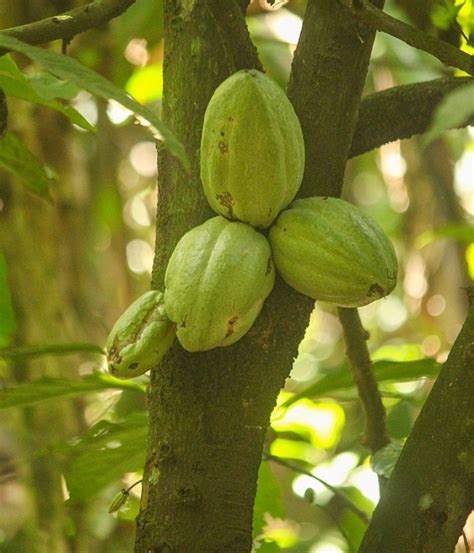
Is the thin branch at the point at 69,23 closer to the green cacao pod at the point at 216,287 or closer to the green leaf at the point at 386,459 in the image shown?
the green cacao pod at the point at 216,287

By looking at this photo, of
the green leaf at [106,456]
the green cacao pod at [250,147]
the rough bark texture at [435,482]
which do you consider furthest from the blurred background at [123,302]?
the rough bark texture at [435,482]

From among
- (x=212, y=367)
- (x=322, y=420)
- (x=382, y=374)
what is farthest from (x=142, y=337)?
(x=322, y=420)

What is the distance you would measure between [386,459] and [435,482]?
30 centimetres

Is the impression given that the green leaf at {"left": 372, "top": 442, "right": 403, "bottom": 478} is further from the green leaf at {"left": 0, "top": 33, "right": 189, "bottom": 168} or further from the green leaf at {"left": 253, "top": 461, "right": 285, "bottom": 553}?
the green leaf at {"left": 0, "top": 33, "right": 189, "bottom": 168}

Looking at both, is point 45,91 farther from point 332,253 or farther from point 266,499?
point 266,499

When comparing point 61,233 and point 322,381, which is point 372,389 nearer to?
point 322,381

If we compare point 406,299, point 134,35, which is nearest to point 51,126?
point 134,35

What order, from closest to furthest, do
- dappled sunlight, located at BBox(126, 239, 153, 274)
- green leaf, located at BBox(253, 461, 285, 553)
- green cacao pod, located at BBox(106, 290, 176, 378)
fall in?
green cacao pod, located at BBox(106, 290, 176, 378) → green leaf, located at BBox(253, 461, 285, 553) → dappled sunlight, located at BBox(126, 239, 153, 274)

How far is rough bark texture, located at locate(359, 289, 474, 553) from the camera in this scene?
2.96 feet

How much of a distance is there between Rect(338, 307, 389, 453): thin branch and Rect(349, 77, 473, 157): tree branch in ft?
0.87

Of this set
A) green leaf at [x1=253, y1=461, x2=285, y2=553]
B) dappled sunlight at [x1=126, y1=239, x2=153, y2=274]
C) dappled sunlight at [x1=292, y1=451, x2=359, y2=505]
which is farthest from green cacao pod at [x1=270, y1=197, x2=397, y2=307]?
dappled sunlight at [x1=126, y1=239, x2=153, y2=274]

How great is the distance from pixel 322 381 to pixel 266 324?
0.39 metres

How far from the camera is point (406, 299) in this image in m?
3.90

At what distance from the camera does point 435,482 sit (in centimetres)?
90
